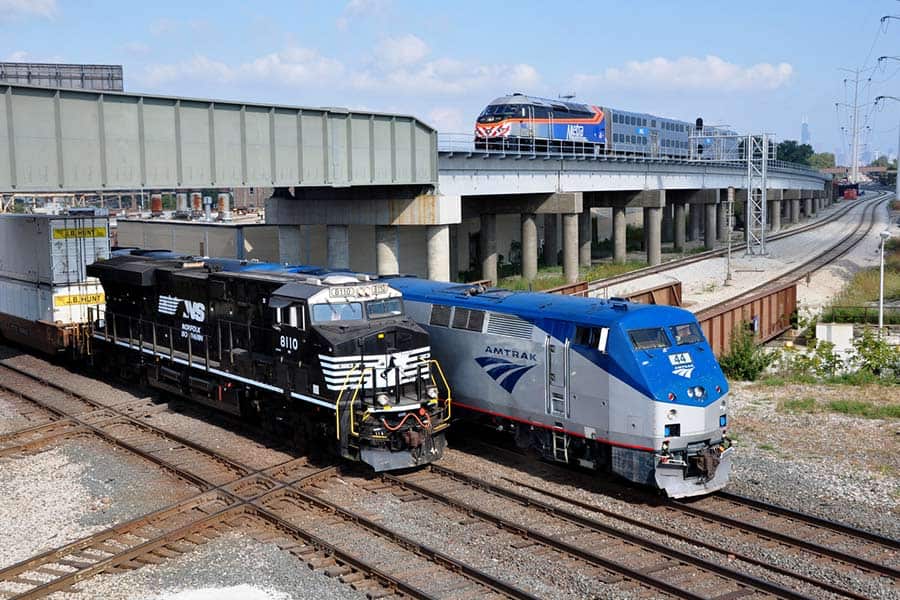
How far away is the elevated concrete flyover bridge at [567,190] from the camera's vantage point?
35875 millimetres

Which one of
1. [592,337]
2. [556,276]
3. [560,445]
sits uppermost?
[592,337]

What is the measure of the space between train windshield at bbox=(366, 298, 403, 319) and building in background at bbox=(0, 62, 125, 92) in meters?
19.1

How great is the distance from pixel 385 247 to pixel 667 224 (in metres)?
56.6

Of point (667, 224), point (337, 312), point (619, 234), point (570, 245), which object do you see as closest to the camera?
point (337, 312)

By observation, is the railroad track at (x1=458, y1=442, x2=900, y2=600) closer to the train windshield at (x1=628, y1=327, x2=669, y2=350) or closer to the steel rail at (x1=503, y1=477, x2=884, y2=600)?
the steel rail at (x1=503, y1=477, x2=884, y2=600)

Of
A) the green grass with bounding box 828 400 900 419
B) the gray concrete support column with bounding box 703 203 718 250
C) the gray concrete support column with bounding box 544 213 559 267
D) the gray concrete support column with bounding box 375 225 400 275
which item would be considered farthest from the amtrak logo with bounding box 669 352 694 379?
the gray concrete support column with bounding box 703 203 718 250

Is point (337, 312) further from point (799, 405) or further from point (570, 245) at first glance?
point (570, 245)

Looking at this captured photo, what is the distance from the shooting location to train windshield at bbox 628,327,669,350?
14164 millimetres

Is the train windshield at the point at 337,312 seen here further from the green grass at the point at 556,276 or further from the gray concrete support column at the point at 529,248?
the gray concrete support column at the point at 529,248

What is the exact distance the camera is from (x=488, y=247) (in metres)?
44.8

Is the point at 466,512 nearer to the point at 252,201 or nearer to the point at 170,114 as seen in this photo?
the point at 170,114

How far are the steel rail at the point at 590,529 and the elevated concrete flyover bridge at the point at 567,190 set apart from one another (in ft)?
63.0

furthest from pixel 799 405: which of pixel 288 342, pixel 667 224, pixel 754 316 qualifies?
pixel 667 224

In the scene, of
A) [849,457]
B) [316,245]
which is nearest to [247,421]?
[849,457]
